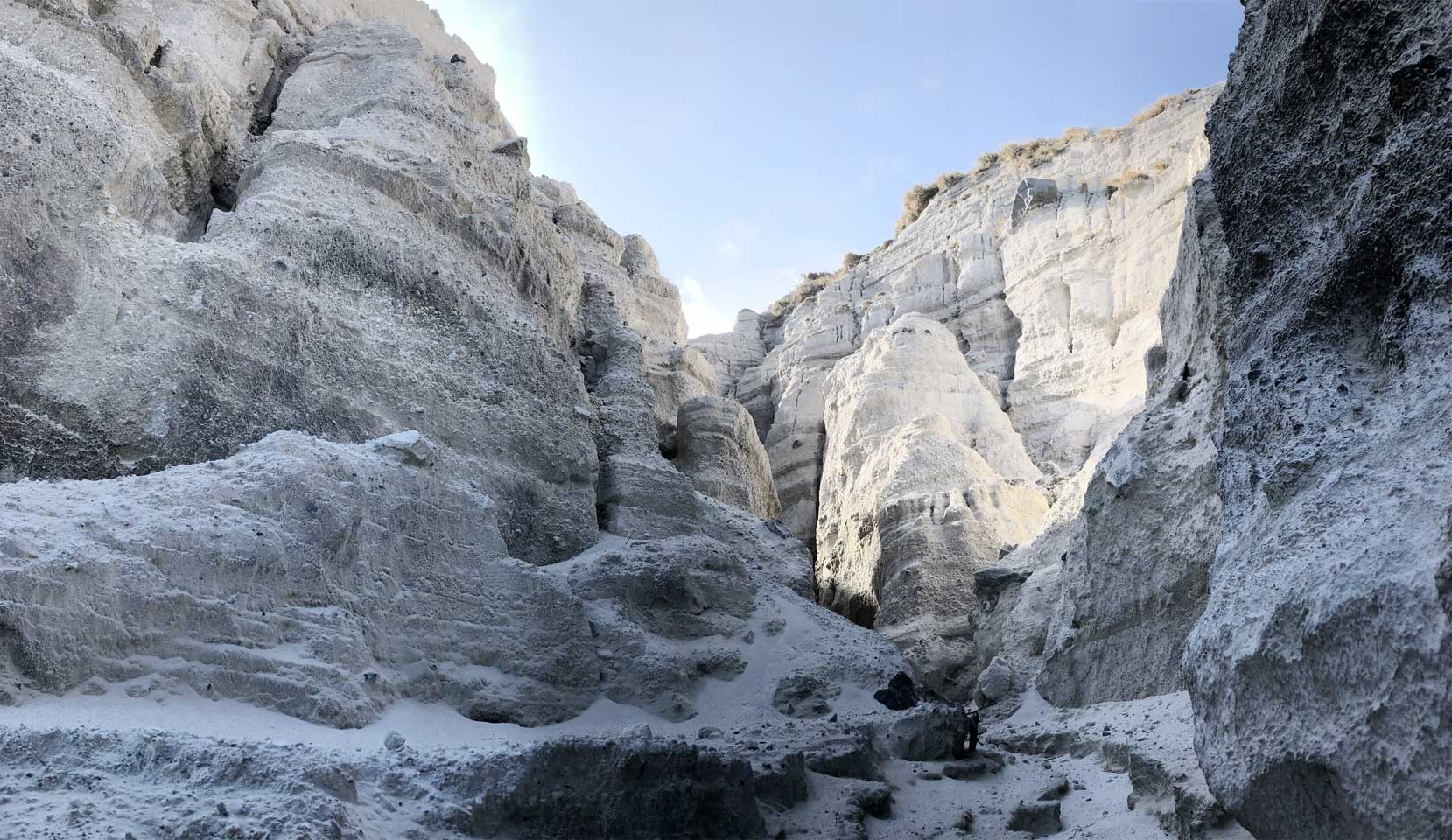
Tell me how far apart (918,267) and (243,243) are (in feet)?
65.6

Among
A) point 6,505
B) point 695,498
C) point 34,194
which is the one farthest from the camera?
point 695,498

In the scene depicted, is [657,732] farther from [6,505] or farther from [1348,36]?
[1348,36]

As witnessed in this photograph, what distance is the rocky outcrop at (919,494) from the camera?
16531mm

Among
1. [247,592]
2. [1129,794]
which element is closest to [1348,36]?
[1129,794]

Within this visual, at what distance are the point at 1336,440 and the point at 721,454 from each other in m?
13.5

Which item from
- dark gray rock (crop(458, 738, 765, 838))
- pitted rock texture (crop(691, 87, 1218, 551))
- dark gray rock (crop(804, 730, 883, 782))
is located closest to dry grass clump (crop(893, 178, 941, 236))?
pitted rock texture (crop(691, 87, 1218, 551))

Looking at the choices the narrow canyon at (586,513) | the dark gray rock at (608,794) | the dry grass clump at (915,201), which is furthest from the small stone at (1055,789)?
the dry grass clump at (915,201)

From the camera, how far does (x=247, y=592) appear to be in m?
7.90

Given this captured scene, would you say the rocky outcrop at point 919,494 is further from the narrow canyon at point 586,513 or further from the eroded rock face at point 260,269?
the eroded rock face at point 260,269

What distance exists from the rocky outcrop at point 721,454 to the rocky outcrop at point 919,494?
2031 millimetres

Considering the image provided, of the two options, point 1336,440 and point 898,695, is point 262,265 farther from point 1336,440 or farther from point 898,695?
point 1336,440

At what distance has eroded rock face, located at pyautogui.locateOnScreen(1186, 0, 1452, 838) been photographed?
3.78 meters

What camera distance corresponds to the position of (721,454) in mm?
17844

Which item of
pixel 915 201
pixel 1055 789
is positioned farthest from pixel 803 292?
pixel 1055 789
